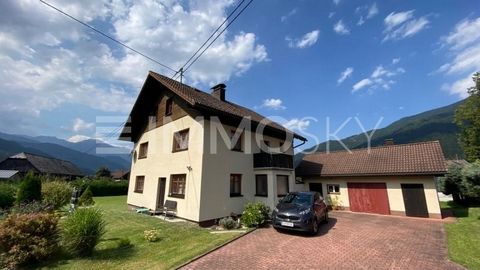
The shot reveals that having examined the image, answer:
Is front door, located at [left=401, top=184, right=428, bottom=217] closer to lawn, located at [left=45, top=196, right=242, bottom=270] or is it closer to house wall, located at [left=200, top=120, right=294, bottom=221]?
house wall, located at [left=200, top=120, right=294, bottom=221]

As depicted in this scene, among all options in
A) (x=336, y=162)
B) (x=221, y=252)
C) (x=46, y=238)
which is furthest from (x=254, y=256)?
(x=336, y=162)

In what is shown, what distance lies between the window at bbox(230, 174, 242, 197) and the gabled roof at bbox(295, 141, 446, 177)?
313 inches

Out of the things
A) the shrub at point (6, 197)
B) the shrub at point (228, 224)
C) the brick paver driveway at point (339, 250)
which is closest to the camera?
the brick paver driveway at point (339, 250)

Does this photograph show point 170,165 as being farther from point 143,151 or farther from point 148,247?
point 148,247

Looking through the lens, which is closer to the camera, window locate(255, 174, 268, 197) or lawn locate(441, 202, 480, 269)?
lawn locate(441, 202, 480, 269)

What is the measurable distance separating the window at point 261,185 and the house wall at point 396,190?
6911mm

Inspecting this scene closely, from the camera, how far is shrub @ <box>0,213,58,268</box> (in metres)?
6.54

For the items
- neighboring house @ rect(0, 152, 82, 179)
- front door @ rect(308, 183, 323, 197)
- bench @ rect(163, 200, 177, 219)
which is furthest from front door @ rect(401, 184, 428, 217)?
neighboring house @ rect(0, 152, 82, 179)

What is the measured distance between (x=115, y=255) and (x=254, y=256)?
175 inches

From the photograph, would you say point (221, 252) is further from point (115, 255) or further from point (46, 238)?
point (46, 238)

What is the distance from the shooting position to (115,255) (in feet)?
24.5

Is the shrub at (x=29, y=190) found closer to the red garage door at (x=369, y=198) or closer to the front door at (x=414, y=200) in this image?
the red garage door at (x=369, y=198)

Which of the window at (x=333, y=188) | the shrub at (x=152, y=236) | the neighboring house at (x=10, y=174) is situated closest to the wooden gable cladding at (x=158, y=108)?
the shrub at (x=152, y=236)

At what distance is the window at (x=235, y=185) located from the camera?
1357 cm
